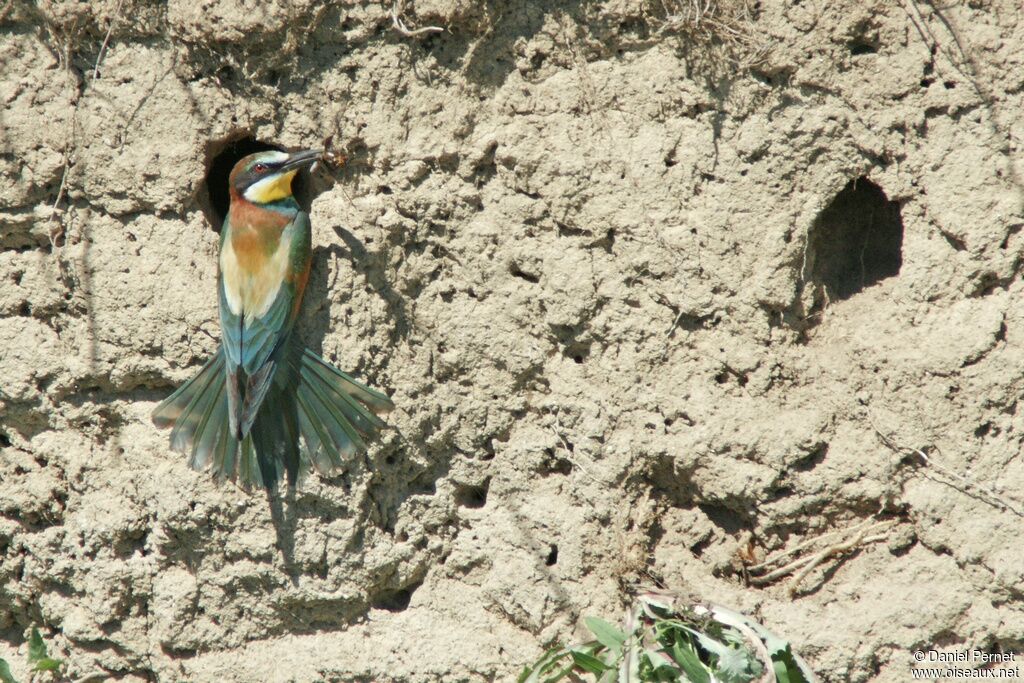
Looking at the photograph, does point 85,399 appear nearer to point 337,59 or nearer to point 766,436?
point 337,59

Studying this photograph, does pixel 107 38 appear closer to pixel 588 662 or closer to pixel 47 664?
pixel 47 664

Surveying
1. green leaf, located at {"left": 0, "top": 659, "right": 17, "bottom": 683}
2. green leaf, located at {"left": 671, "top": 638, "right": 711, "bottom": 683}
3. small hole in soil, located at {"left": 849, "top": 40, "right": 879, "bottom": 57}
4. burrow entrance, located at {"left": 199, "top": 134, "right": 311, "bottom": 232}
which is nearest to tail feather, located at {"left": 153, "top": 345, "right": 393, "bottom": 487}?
burrow entrance, located at {"left": 199, "top": 134, "right": 311, "bottom": 232}

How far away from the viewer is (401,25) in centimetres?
242

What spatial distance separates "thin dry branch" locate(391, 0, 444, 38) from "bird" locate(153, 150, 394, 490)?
0.33m

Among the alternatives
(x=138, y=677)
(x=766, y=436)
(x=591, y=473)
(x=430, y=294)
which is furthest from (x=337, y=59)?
(x=138, y=677)

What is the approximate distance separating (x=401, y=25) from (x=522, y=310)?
2.27ft

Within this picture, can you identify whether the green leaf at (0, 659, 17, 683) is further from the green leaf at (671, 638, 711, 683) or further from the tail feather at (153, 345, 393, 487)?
the green leaf at (671, 638, 711, 683)

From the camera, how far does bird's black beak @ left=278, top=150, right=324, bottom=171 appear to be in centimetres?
244

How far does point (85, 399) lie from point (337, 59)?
0.99 m

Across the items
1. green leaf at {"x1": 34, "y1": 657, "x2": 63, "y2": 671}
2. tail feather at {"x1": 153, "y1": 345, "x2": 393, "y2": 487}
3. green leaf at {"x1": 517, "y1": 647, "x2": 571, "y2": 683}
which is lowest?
green leaf at {"x1": 34, "y1": 657, "x2": 63, "y2": 671}

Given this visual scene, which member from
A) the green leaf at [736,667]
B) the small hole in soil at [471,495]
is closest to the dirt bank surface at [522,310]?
the small hole in soil at [471,495]

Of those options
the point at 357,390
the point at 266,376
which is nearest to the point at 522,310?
the point at 357,390

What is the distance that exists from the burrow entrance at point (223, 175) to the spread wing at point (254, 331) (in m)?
0.21

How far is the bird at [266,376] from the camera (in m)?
2.41
